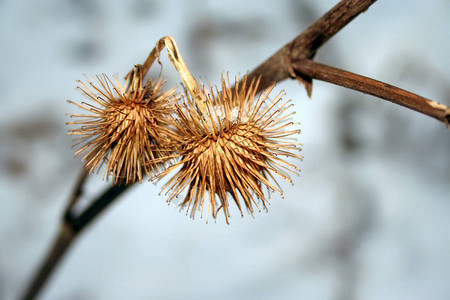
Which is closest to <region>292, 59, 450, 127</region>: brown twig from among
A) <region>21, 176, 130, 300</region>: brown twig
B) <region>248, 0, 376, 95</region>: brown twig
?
<region>248, 0, 376, 95</region>: brown twig

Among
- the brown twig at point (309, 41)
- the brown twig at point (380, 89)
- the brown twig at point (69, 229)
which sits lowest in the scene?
the brown twig at point (69, 229)

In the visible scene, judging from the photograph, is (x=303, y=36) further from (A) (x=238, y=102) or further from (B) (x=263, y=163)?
(B) (x=263, y=163)

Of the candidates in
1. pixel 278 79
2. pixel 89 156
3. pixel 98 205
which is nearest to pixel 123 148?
pixel 89 156

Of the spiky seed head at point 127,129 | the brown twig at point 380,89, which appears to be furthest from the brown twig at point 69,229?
the brown twig at point 380,89

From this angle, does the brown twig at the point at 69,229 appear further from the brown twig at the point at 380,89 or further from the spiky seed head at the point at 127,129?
the brown twig at the point at 380,89

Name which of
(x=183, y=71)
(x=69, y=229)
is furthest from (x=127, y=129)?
(x=69, y=229)

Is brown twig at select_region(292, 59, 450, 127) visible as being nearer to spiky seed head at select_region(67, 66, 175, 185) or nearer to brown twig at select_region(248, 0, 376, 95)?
brown twig at select_region(248, 0, 376, 95)
